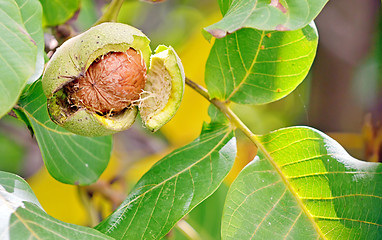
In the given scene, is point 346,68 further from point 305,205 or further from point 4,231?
point 4,231

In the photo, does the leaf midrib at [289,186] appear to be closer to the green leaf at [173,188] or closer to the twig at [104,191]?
the green leaf at [173,188]

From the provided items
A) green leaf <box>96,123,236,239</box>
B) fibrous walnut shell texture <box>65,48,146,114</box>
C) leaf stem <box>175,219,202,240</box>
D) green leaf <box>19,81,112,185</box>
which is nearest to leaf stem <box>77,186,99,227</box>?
leaf stem <box>175,219,202,240</box>

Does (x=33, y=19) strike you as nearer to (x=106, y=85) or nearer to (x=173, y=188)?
(x=106, y=85)

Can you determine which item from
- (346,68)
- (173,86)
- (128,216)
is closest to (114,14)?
(173,86)

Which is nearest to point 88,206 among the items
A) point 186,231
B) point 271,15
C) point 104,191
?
point 104,191

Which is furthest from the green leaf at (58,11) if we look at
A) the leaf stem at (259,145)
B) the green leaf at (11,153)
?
the green leaf at (11,153)
